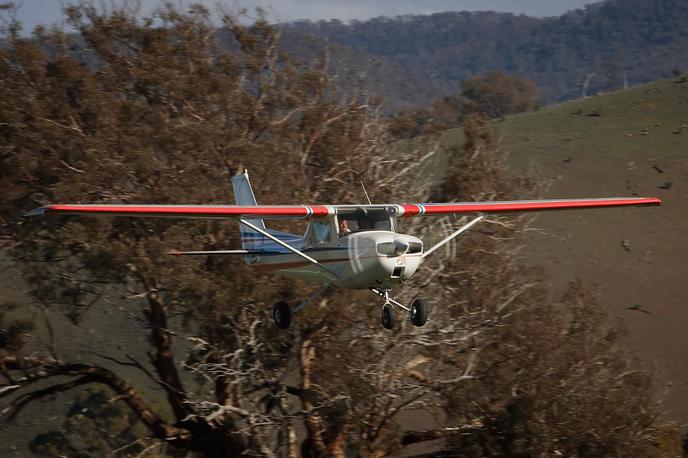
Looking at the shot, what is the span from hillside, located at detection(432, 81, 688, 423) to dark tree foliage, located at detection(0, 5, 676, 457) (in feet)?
17.7

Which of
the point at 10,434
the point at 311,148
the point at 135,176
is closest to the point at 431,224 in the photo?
the point at 311,148

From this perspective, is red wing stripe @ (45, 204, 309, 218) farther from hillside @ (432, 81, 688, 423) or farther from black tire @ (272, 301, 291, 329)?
hillside @ (432, 81, 688, 423)

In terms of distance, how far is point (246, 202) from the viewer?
1836cm

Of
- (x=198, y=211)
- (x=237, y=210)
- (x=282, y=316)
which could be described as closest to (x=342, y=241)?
(x=237, y=210)

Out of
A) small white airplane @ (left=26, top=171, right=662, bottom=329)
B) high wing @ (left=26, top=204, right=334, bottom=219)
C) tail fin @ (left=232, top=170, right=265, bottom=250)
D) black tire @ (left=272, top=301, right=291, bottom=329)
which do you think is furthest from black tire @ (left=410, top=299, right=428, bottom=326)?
tail fin @ (left=232, top=170, right=265, bottom=250)

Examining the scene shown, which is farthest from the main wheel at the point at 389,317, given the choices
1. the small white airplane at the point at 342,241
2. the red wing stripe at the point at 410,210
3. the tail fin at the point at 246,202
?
the tail fin at the point at 246,202

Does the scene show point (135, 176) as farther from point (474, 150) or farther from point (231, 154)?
point (474, 150)

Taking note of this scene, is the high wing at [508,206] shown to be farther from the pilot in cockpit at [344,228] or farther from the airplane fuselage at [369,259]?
the airplane fuselage at [369,259]

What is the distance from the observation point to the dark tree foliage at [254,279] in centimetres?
1981

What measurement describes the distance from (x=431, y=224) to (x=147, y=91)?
25.7ft

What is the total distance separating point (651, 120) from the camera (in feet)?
211

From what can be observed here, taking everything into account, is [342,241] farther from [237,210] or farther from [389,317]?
[237,210]

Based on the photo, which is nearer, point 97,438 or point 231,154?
Result: point 231,154

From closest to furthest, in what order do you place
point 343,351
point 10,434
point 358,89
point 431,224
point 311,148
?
1. point 343,351
2. point 431,224
3. point 311,148
4. point 358,89
5. point 10,434
